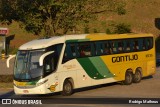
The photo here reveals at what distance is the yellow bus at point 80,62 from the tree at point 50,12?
295 centimetres

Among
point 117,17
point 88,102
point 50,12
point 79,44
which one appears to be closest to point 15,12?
point 50,12

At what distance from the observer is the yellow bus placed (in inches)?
841

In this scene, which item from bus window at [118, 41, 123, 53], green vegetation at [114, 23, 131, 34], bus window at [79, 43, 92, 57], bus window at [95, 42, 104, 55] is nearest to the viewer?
bus window at [79, 43, 92, 57]

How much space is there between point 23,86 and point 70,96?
2.40 m

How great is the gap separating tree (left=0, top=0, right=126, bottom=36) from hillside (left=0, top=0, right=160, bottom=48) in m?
36.5

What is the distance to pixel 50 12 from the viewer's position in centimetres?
2892

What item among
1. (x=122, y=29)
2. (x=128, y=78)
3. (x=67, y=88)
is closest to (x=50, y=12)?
(x=128, y=78)

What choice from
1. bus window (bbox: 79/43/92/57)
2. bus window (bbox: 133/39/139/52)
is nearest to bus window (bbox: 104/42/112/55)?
bus window (bbox: 79/43/92/57)

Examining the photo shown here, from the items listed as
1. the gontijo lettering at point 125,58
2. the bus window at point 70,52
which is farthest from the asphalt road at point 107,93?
the bus window at point 70,52

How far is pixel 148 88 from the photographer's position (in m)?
24.9

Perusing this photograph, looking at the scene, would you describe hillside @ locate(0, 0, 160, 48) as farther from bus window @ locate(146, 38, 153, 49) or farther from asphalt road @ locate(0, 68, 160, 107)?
asphalt road @ locate(0, 68, 160, 107)

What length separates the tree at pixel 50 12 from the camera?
90.6ft

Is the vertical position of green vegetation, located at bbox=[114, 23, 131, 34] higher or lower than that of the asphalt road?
higher

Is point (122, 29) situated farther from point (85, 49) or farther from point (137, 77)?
point (85, 49)
